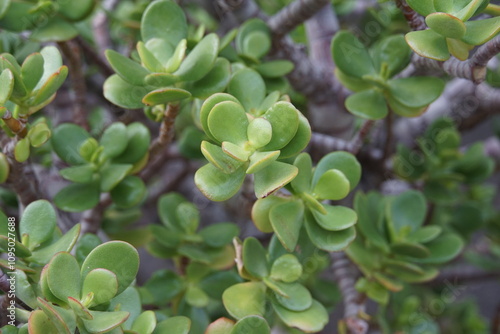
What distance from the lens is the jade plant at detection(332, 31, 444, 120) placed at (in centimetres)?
69

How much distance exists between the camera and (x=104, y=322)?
49 cm

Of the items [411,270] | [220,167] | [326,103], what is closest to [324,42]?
[326,103]

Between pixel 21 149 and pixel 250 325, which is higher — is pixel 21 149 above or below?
above

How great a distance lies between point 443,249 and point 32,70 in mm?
620

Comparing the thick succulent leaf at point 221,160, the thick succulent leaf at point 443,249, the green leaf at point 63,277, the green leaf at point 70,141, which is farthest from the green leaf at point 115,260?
the thick succulent leaf at point 443,249

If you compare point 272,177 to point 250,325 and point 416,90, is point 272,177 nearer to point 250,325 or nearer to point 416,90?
point 250,325

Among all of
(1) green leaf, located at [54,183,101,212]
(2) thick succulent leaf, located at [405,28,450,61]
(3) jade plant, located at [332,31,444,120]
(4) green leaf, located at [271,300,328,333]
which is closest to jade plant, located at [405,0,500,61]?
(2) thick succulent leaf, located at [405,28,450,61]

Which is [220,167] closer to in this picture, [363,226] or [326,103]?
[363,226]

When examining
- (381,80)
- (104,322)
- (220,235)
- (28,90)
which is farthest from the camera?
(220,235)

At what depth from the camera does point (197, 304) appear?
0.74 m

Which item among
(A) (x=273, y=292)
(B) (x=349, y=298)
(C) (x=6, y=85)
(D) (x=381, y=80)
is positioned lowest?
(B) (x=349, y=298)

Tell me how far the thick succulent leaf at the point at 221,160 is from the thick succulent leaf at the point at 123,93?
5.6 inches

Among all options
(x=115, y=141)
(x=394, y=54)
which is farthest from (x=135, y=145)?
(x=394, y=54)

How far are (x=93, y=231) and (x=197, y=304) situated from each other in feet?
0.62
